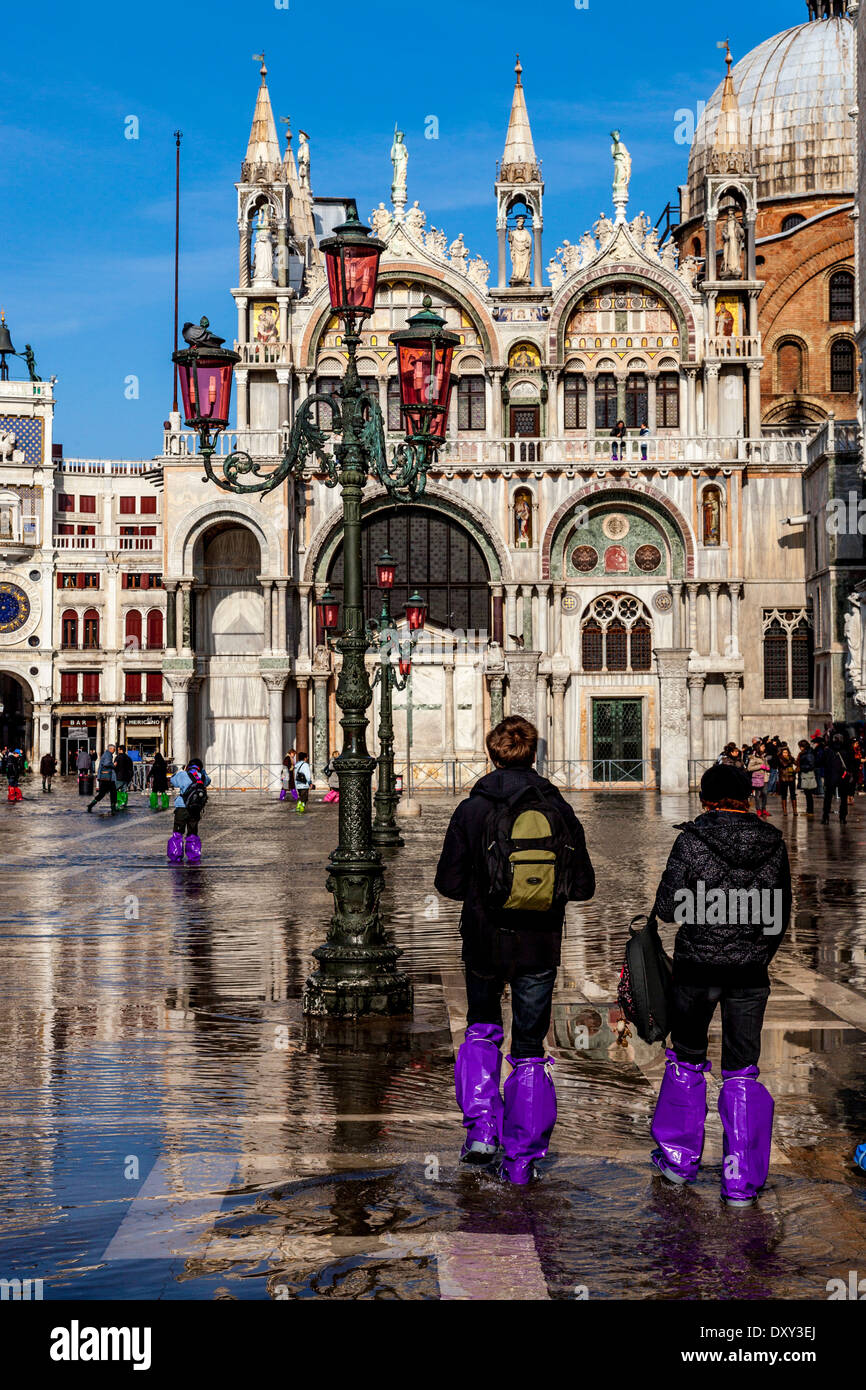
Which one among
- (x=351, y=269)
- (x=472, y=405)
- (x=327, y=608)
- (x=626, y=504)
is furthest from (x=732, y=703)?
(x=351, y=269)

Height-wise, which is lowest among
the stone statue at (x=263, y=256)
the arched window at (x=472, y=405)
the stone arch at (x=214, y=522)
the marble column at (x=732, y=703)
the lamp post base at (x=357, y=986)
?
the lamp post base at (x=357, y=986)

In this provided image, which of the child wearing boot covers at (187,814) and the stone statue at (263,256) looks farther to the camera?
the stone statue at (263,256)

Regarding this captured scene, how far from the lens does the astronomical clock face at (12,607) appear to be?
218 feet

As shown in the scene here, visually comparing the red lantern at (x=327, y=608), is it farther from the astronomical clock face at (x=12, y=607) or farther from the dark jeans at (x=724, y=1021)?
the astronomical clock face at (x=12, y=607)

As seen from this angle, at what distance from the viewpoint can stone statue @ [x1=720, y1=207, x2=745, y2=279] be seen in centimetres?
4509

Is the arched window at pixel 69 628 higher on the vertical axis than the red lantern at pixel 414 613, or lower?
higher

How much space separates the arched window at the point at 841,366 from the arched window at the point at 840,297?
72cm

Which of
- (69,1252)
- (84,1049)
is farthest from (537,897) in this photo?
(84,1049)

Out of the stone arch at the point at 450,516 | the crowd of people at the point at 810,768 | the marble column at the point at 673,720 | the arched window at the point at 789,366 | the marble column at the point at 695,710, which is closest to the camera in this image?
the crowd of people at the point at 810,768

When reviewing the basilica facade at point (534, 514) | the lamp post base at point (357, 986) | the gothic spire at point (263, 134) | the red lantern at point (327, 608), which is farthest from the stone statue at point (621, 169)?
the lamp post base at point (357, 986)

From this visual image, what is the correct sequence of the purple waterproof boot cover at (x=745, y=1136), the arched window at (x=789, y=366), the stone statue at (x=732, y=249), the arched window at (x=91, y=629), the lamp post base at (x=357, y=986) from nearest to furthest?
the purple waterproof boot cover at (x=745, y=1136) → the lamp post base at (x=357, y=986) → the stone statue at (x=732, y=249) → the arched window at (x=789, y=366) → the arched window at (x=91, y=629)

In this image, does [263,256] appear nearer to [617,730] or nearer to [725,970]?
[617,730]

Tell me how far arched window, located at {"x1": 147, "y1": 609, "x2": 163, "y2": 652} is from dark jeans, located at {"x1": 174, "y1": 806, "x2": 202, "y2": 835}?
4775cm

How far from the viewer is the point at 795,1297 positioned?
15.8ft
